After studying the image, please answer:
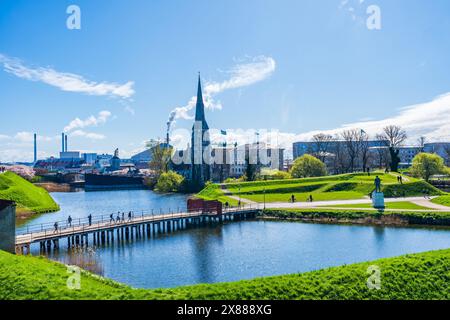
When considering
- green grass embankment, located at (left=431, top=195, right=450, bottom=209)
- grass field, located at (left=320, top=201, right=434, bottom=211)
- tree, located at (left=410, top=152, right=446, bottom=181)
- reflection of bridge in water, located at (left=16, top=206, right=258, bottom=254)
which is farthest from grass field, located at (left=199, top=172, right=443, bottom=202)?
reflection of bridge in water, located at (left=16, top=206, right=258, bottom=254)

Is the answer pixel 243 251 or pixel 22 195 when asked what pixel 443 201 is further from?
pixel 22 195

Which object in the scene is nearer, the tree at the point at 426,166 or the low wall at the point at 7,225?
the low wall at the point at 7,225

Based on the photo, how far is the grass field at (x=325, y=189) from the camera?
59.4m

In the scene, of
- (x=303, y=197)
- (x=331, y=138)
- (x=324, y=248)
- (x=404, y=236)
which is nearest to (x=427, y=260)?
(x=324, y=248)

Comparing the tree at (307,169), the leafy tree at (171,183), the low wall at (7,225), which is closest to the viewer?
the low wall at (7,225)

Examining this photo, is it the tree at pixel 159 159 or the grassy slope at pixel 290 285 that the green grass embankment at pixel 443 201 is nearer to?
the grassy slope at pixel 290 285

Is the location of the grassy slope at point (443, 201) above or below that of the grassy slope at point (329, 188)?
below

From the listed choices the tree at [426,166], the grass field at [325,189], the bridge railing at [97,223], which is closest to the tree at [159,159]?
the grass field at [325,189]

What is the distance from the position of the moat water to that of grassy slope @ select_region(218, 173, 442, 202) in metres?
18.4

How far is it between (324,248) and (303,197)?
2987cm

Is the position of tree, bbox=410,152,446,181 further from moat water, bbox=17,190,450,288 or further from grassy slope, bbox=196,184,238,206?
moat water, bbox=17,190,450,288

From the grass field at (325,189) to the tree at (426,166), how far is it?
9.91m

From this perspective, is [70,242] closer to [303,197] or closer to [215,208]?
[215,208]

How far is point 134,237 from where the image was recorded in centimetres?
4153
